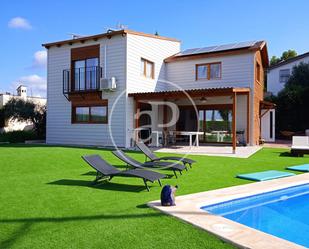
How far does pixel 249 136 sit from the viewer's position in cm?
1780

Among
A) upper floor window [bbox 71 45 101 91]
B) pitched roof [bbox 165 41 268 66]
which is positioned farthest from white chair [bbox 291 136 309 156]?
upper floor window [bbox 71 45 101 91]

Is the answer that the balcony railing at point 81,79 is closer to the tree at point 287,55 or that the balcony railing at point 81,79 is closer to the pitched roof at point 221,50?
the pitched roof at point 221,50

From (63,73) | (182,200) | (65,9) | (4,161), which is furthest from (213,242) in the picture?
(63,73)

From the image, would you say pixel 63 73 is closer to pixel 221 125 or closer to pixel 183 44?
pixel 183 44

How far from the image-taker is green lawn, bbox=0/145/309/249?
12.5ft

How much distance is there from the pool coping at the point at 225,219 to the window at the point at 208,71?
1224cm

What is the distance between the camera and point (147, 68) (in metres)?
19.0

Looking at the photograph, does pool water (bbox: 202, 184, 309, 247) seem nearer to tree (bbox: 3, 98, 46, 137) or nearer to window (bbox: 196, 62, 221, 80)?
window (bbox: 196, 62, 221, 80)

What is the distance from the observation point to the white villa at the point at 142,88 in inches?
674

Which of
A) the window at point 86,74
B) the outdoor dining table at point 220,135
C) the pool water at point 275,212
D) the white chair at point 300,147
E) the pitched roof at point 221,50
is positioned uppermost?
the pitched roof at point 221,50

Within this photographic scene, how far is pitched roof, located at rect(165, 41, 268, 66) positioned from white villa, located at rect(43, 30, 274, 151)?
58mm

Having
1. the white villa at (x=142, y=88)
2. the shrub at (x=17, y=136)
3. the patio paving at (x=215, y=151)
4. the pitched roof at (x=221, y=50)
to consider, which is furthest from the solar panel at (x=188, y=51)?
the shrub at (x=17, y=136)

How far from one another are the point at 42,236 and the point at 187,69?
17217 millimetres

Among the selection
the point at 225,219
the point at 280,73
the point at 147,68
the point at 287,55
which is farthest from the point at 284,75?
the point at 225,219
